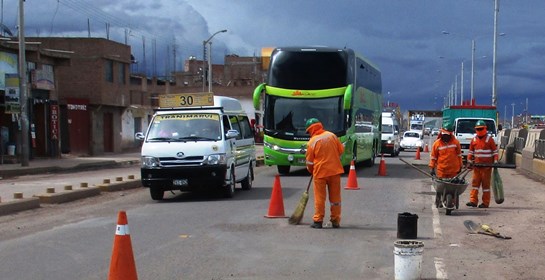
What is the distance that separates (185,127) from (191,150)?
0.87 meters

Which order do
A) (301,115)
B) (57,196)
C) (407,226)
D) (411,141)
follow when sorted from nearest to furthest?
(407,226) < (57,196) < (301,115) < (411,141)

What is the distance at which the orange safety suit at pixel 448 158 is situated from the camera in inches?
520

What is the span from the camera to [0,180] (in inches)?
947

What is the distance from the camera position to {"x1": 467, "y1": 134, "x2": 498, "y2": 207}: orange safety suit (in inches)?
550

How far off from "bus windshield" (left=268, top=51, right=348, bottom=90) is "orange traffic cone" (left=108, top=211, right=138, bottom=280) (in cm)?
1598

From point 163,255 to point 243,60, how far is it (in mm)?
93553

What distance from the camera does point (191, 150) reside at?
15031mm

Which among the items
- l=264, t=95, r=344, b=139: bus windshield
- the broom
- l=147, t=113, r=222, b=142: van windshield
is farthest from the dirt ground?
l=264, t=95, r=344, b=139: bus windshield

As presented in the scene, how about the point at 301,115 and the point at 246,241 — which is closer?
the point at 246,241

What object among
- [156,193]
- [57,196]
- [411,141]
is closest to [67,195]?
[57,196]

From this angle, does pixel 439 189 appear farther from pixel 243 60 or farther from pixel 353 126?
pixel 243 60

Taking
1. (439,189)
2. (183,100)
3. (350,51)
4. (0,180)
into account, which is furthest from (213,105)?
(0,180)

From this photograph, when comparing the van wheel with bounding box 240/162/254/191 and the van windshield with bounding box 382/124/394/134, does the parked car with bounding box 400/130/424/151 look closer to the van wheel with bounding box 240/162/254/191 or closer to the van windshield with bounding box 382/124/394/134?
the van windshield with bounding box 382/124/394/134

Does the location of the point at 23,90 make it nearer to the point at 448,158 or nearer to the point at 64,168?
the point at 64,168
